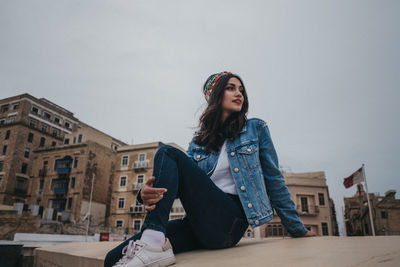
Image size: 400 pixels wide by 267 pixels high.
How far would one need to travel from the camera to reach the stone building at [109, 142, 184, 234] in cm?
2688

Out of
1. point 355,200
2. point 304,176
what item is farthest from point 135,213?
point 355,200

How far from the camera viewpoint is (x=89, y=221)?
27000 millimetres

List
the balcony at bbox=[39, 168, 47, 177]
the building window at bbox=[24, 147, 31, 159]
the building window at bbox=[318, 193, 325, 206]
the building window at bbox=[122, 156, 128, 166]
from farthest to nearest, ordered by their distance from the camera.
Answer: the building window at bbox=[24, 147, 31, 159], the balcony at bbox=[39, 168, 47, 177], the building window at bbox=[122, 156, 128, 166], the building window at bbox=[318, 193, 325, 206]

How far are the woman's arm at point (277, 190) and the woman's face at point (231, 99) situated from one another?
1.04 ft

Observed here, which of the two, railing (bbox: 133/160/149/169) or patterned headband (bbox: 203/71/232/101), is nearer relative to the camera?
patterned headband (bbox: 203/71/232/101)

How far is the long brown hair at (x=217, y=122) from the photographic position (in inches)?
89.7

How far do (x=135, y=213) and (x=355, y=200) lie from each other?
24.6m

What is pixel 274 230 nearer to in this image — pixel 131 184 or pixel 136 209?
pixel 136 209

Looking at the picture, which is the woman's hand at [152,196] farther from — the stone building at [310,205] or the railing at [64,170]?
the railing at [64,170]

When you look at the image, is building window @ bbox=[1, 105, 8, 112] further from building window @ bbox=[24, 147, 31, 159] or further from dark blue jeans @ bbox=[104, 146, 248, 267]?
dark blue jeans @ bbox=[104, 146, 248, 267]

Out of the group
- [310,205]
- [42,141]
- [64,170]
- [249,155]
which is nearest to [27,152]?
[42,141]

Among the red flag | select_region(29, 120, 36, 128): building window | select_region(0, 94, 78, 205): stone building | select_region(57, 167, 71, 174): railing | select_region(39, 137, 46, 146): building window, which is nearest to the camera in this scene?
the red flag

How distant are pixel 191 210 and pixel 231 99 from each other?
102 centimetres

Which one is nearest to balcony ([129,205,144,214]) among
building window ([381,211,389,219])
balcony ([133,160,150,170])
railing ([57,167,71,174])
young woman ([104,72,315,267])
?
balcony ([133,160,150,170])
